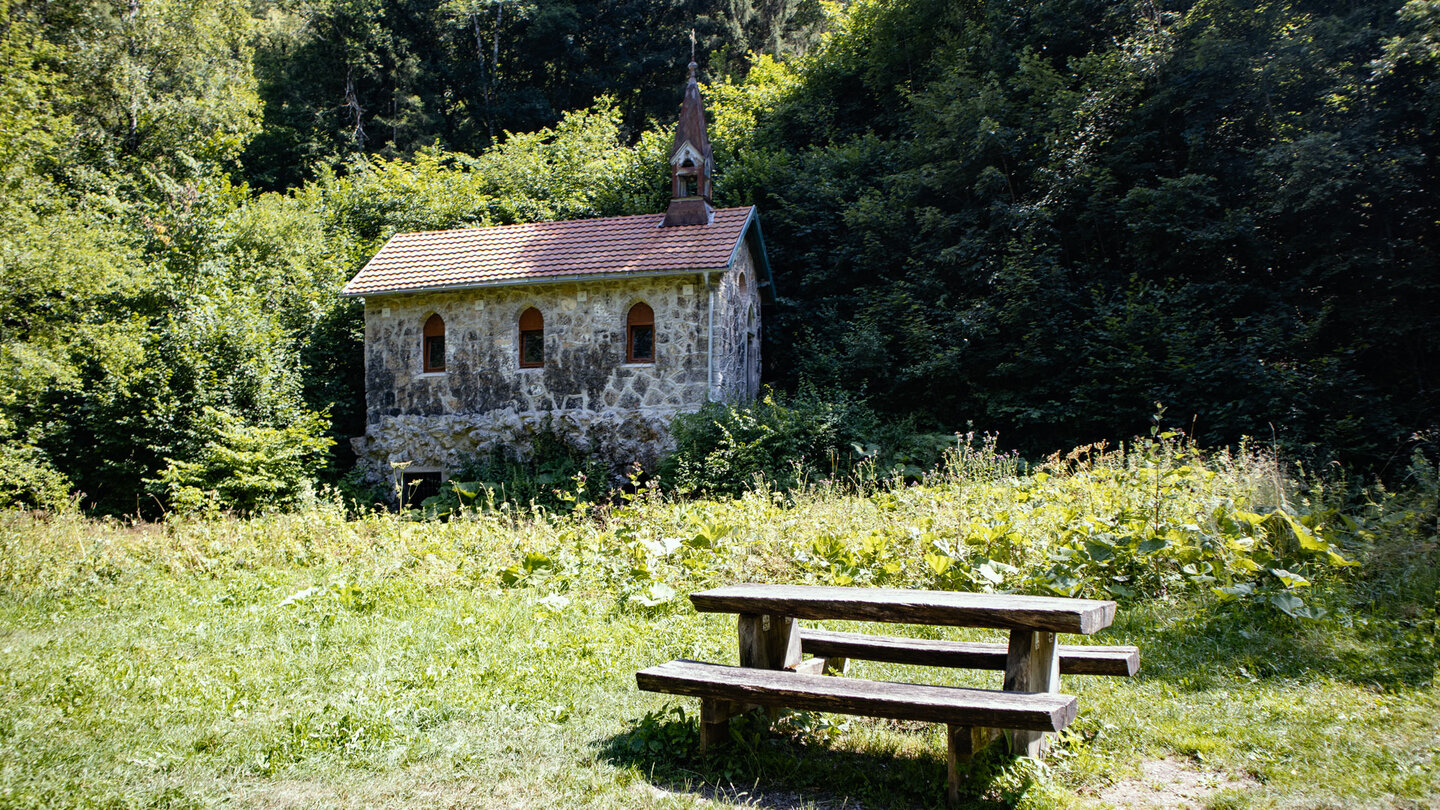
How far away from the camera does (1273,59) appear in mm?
14883

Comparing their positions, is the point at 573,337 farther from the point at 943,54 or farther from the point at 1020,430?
the point at 943,54

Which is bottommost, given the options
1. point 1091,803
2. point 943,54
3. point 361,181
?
point 1091,803

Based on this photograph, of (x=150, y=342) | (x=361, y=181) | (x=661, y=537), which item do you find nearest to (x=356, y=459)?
(x=150, y=342)

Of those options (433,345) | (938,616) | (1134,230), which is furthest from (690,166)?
(938,616)

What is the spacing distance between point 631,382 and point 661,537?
24.7 feet

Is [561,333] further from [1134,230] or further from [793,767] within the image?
[793,767]

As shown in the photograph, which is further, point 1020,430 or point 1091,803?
point 1020,430

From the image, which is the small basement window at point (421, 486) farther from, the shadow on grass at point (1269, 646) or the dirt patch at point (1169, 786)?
the dirt patch at point (1169, 786)

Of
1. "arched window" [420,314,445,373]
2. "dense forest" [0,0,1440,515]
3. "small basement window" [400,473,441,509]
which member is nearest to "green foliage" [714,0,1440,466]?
"dense forest" [0,0,1440,515]

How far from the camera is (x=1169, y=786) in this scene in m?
3.90

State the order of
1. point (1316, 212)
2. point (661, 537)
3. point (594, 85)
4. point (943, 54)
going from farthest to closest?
point (594, 85)
point (943, 54)
point (1316, 212)
point (661, 537)

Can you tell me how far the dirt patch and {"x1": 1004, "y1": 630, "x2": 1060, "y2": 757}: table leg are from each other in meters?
0.42

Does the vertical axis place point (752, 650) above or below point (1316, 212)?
below

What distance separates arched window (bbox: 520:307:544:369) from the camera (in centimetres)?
1680
